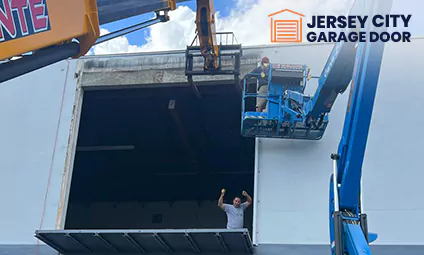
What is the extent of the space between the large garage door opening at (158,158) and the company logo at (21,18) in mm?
7581

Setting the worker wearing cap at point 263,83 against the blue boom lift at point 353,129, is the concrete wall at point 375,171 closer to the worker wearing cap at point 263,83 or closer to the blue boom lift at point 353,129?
the worker wearing cap at point 263,83

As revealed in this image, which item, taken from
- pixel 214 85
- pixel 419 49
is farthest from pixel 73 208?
pixel 419 49

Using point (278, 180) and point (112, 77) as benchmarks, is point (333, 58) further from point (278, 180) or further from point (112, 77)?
point (112, 77)

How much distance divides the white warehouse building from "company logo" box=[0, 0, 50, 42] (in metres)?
5.32

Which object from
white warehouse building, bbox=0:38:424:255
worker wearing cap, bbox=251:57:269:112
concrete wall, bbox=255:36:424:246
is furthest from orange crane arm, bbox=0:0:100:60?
concrete wall, bbox=255:36:424:246

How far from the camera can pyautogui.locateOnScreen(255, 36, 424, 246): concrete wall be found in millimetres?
9953

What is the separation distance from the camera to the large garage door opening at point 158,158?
1438cm

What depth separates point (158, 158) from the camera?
18500 millimetres

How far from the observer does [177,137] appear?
16453 mm

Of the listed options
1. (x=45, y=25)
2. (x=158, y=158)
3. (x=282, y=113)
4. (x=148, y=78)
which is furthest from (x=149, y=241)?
(x=158, y=158)

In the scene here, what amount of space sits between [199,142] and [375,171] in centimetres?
751

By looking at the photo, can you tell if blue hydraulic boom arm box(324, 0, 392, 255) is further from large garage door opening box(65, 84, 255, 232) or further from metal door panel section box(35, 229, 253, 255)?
large garage door opening box(65, 84, 255, 232)

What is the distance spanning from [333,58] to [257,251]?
420 centimetres

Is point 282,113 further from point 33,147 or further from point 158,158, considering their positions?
point 158,158
